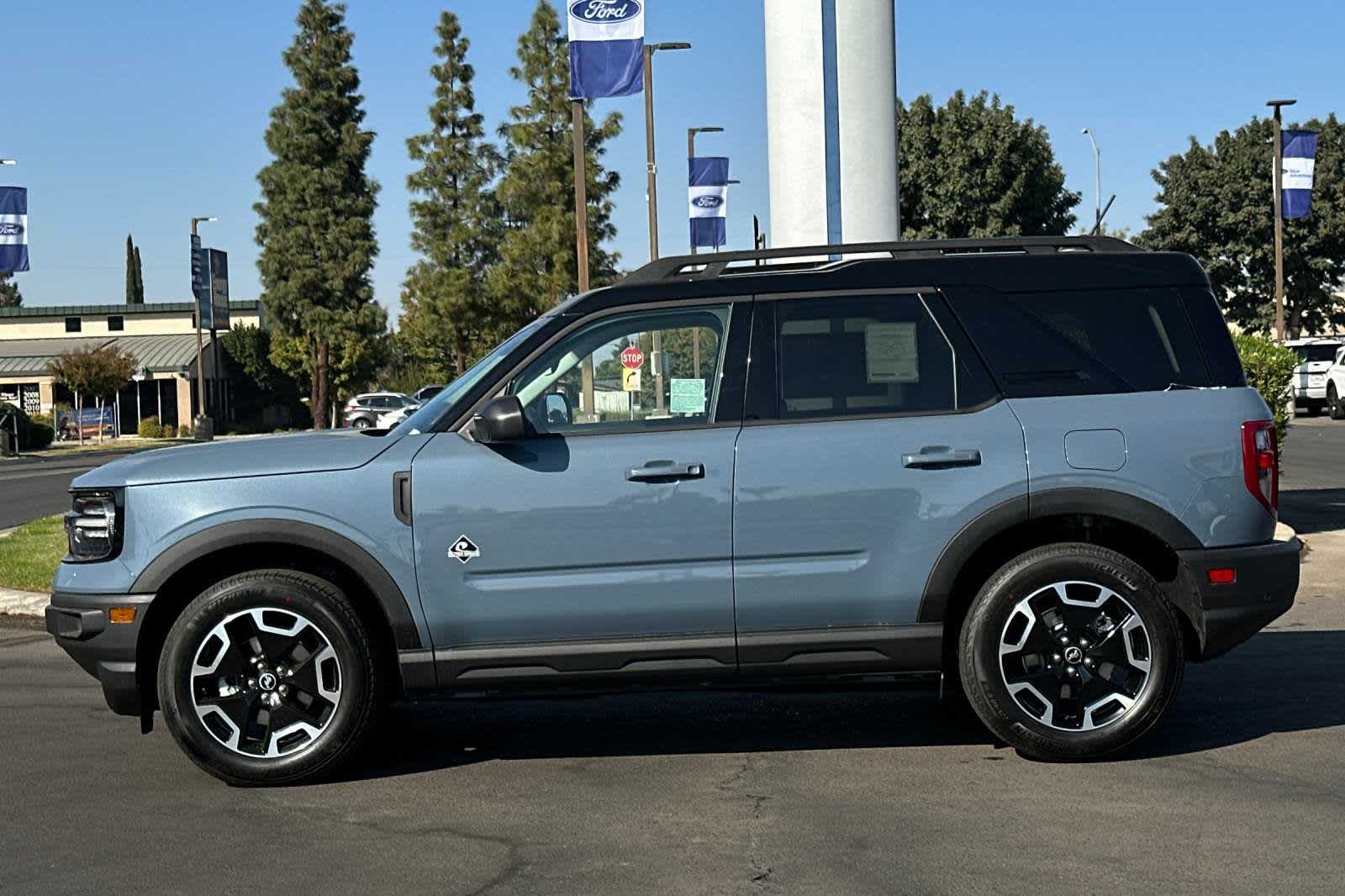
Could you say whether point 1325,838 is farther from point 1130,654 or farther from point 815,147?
point 815,147

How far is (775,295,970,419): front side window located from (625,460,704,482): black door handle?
0.42 m

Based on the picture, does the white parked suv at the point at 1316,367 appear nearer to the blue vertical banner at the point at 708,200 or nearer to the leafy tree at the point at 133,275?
the blue vertical banner at the point at 708,200

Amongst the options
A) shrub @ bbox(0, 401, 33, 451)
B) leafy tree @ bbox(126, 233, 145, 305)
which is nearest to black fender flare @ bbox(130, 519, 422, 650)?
shrub @ bbox(0, 401, 33, 451)

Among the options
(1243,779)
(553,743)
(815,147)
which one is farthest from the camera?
(815,147)

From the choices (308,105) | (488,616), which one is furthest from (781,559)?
(308,105)

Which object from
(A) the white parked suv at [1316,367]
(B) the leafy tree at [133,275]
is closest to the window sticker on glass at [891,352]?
(A) the white parked suv at [1316,367]

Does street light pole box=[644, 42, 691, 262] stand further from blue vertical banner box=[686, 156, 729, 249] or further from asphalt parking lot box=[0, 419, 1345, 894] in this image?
asphalt parking lot box=[0, 419, 1345, 894]

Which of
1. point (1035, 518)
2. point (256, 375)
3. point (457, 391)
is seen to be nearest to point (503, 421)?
point (457, 391)

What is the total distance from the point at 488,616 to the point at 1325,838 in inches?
117

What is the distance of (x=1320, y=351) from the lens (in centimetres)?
4081

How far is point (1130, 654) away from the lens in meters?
6.13

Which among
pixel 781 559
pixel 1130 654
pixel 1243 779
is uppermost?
pixel 781 559

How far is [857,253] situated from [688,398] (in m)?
0.98

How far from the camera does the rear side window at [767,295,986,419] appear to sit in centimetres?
620
